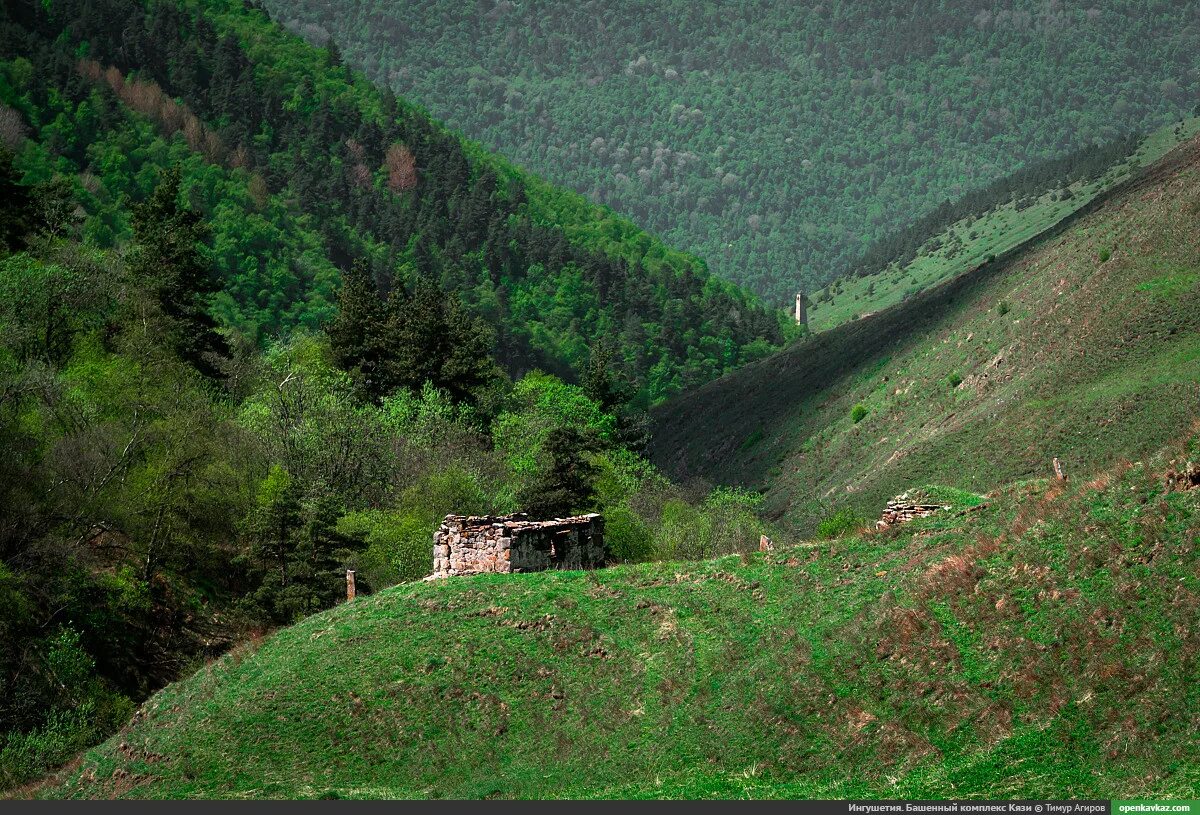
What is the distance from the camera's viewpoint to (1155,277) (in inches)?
3492

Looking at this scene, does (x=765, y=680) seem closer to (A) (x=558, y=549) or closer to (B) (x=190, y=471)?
(A) (x=558, y=549)

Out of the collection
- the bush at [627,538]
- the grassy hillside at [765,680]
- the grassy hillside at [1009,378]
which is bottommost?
the grassy hillside at [765,680]

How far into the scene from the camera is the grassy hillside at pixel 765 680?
22203mm

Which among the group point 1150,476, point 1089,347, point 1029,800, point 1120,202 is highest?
point 1120,202

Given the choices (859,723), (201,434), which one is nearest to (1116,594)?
(859,723)

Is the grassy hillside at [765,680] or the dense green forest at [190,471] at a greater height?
the dense green forest at [190,471]

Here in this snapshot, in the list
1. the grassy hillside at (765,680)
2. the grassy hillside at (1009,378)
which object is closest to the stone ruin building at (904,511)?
the grassy hillside at (765,680)

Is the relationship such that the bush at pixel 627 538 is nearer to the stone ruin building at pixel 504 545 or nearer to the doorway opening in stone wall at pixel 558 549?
the stone ruin building at pixel 504 545

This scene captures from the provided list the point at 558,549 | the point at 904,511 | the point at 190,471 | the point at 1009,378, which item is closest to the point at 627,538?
the point at 190,471

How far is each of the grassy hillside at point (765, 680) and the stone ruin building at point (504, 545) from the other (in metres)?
A: 1.78

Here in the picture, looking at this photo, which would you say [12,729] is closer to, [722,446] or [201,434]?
[201,434]

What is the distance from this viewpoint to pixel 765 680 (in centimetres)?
2558

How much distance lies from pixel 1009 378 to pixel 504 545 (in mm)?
68862

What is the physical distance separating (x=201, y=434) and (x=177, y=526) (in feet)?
20.5
